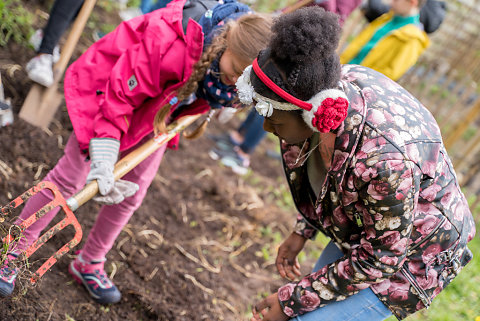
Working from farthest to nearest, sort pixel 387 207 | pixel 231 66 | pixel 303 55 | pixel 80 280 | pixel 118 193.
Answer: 1. pixel 80 280
2. pixel 118 193
3. pixel 231 66
4. pixel 387 207
5. pixel 303 55

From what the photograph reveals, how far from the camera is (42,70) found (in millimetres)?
2773

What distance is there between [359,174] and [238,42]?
2.26 ft

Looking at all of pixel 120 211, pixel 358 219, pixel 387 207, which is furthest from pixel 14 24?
pixel 387 207

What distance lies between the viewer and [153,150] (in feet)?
6.57

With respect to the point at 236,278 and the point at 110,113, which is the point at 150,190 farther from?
the point at 110,113

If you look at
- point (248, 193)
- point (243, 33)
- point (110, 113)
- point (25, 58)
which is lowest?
point (248, 193)

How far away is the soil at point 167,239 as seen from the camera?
2.22 m

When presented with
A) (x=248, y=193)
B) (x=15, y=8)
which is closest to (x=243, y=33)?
(x=248, y=193)

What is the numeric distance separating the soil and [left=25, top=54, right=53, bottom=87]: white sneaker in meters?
0.29

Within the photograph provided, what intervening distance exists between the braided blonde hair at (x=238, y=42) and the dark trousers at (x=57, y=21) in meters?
1.41

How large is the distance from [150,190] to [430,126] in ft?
6.90

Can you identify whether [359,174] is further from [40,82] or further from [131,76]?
[40,82]

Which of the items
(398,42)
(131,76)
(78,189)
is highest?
(398,42)

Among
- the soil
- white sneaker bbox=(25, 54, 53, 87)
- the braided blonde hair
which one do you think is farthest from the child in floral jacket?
white sneaker bbox=(25, 54, 53, 87)
